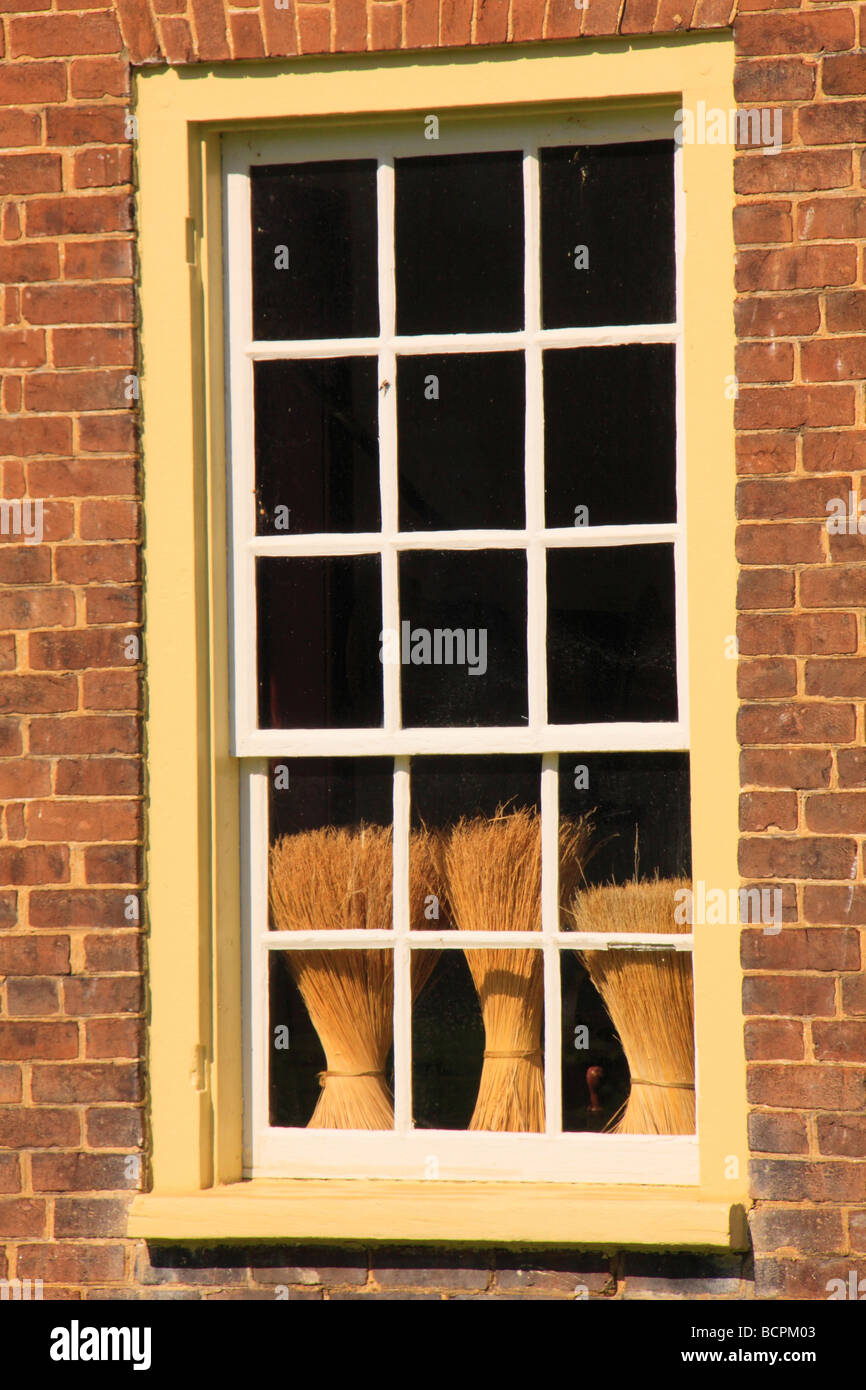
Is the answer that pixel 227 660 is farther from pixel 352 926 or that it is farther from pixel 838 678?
pixel 838 678

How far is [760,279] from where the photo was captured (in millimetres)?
3033

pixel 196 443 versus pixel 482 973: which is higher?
pixel 196 443

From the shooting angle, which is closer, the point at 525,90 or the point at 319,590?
the point at 525,90

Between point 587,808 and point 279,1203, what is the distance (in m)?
1.23

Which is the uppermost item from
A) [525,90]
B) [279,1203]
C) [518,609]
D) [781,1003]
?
[525,90]

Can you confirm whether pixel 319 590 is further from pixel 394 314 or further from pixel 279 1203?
pixel 279 1203

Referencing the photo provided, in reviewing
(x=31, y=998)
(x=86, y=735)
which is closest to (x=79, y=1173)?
(x=31, y=998)

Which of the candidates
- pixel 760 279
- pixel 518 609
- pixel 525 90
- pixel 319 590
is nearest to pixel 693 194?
pixel 760 279

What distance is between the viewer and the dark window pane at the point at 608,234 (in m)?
3.20

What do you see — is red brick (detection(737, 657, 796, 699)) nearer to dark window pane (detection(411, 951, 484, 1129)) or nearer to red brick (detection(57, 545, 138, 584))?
dark window pane (detection(411, 951, 484, 1129))

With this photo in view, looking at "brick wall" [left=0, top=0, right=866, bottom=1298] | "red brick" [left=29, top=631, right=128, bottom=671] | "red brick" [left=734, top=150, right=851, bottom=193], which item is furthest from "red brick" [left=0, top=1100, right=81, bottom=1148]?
"red brick" [left=734, top=150, right=851, bottom=193]

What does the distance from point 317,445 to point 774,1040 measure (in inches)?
73.6

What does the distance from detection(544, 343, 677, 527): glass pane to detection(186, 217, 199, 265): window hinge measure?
36.9 inches

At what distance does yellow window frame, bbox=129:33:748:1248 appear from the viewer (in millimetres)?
3057
